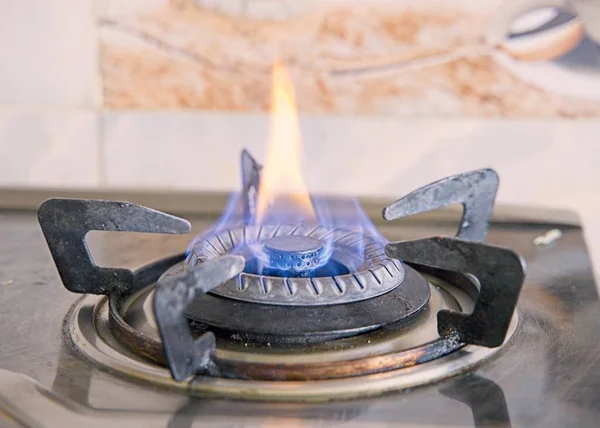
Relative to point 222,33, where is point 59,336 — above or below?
below

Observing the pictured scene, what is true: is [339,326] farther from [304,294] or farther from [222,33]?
[222,33]

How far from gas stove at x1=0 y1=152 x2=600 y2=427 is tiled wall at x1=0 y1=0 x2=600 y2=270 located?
0.90ft

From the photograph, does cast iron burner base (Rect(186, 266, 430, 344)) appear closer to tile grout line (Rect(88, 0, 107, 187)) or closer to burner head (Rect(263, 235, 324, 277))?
burner head (Rect(263, 235, 324, 277))

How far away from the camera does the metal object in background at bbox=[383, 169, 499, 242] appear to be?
574 mm

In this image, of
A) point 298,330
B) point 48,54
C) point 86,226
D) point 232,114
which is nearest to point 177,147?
point 232,114

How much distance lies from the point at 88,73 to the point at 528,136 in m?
0.55

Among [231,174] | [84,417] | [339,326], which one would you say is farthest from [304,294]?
[231,174]

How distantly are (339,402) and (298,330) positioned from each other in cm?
7

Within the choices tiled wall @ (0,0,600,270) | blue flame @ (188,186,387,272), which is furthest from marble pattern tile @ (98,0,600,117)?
blue flame @ (188,186,387,272)

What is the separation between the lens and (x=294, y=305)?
0.50 m

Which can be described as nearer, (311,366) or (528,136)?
(311,366)

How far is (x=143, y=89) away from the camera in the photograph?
0.94 m

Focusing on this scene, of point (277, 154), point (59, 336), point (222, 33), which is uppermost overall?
point (222, 33)

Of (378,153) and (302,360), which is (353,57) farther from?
(302,360)
